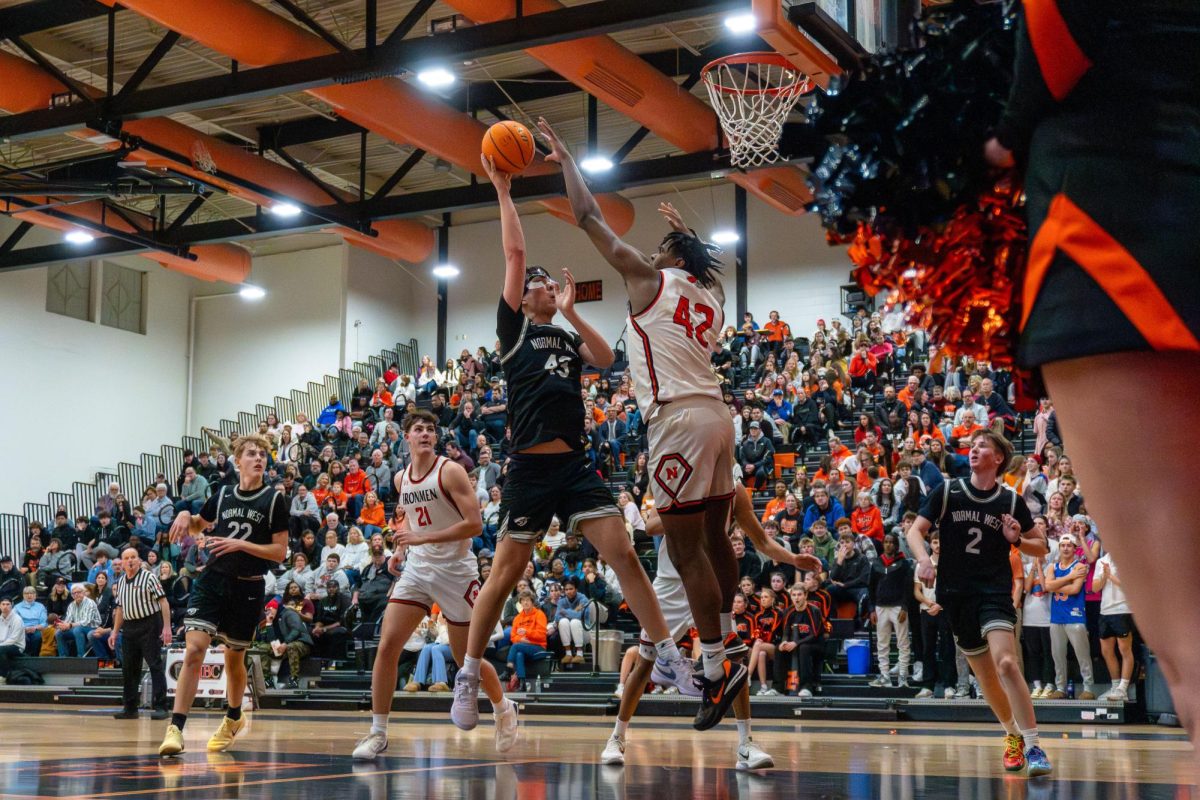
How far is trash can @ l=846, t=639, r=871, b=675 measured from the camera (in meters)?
15.1

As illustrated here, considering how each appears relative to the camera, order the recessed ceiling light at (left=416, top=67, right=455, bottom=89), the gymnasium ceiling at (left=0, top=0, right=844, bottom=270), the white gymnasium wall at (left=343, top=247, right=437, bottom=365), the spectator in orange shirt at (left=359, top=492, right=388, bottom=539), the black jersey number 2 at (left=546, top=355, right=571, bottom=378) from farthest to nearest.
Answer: the white gymnasium wall at (left=343, top=247, right=437, bottom=365), the spectator in orange shirt at (left=359, top=492, right=388, bottom=539), the gymnasium ceiling at (left=0, top=0, right=844, bottom=270), the recessed ceiling light at (left=416, top=67, right=455, bottom=89), the black jersey number 2 at (left=546, top=355, right=571, bottom=378)

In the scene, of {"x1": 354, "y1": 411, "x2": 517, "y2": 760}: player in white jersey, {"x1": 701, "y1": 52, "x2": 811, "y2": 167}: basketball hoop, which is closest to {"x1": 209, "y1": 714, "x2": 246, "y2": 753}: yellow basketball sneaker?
{"x1": 354, "y1": 411, "x2": 517, "y2": 760}: player in white jersey

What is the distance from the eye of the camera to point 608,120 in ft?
84.8

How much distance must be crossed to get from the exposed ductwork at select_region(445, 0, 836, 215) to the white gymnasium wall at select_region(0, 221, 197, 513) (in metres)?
16.4

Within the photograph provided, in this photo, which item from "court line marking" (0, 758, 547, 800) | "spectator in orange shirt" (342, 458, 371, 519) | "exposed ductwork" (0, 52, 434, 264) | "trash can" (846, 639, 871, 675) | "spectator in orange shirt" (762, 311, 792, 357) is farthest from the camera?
"spectator in orange shirt" (762, 311, 792, 357)

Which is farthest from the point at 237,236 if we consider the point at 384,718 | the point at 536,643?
the point at 384,718

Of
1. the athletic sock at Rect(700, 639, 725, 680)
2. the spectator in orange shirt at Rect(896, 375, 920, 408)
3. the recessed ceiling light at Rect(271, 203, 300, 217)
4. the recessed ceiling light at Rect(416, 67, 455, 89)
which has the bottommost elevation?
the athletic sock at Rect(700, 639, 725, 680)

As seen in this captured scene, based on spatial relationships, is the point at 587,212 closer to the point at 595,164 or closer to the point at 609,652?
the point at 609,652

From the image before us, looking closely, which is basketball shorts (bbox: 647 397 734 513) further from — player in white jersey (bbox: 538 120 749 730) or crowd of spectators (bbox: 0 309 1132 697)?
crowd of spectators (bbox: 0 309 1132 697)

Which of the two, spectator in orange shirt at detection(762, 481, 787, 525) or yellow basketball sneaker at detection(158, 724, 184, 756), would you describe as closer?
yellow basketball sneaker at detection(158, 724, 184, 756)

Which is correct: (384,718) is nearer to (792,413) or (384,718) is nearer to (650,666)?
(650,666)

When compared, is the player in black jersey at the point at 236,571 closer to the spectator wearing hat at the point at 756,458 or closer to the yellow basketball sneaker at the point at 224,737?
the yellow basketball sneaker at the point at 224,737

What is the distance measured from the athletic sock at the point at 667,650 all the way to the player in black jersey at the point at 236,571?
9.66 feet

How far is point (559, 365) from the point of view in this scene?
686 cm
